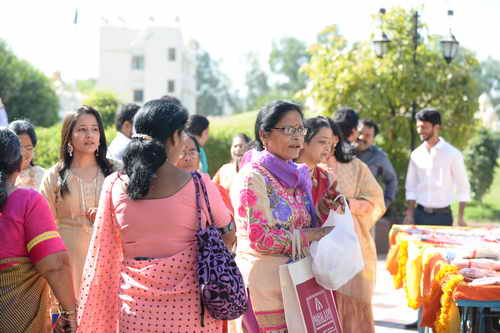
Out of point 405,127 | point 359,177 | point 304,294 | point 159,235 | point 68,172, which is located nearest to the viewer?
point 159,235

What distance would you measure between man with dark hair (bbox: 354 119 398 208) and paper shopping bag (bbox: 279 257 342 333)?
3.39m

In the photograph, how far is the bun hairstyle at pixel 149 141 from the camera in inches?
117

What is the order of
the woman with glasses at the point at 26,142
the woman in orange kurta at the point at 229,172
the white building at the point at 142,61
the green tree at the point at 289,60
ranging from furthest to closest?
the green tree at the point at 289,60, the white building at the point at 142,61, the woman in orange kurta at the point at 229,172, the woman with glasses at the point at 26,142

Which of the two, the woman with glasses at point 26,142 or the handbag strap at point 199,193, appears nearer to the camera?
the handbag strap at point 199,193

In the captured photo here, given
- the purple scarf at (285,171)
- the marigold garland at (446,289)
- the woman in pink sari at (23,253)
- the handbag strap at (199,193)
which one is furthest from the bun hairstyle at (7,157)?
the marigold garland at (446,289)

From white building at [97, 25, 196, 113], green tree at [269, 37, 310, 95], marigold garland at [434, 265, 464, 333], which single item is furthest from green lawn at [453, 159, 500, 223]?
green tree at [269, 37, 310, 95]

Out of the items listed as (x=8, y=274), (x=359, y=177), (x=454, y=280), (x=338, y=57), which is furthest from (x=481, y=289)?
(x=338, y=57)

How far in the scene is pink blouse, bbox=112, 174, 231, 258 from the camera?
300 cm

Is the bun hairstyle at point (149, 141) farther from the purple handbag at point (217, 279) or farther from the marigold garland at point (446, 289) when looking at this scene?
the marigold garland at point (446, 289)

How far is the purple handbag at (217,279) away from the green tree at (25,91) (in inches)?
1616

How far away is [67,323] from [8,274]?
0.35 meters

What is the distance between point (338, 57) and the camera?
622 inches

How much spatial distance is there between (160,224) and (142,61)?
6686 cm

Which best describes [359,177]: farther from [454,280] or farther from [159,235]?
[159,235]
